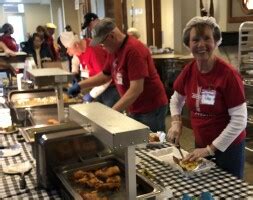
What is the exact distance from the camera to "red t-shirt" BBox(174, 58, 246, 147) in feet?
4.80

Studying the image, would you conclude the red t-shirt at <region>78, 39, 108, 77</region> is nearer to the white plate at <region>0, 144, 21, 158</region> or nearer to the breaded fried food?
the white plate at <region>0, 144, 21, 158</region>

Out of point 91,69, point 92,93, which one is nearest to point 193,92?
point 92,93

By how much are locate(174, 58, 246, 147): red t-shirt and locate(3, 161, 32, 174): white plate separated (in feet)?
2.57

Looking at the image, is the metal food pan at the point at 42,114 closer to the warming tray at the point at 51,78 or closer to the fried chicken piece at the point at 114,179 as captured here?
the warming tray at the point at 51,78

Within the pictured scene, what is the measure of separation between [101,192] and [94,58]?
2.07 metres

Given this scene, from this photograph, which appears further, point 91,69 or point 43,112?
point 91,69

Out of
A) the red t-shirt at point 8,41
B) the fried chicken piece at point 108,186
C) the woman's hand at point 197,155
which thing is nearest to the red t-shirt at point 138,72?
the woman's hand at point 197,155

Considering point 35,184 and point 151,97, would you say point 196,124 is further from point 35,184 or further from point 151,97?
point 35,184

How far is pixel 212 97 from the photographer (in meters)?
1.51

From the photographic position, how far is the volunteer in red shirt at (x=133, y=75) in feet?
6.47

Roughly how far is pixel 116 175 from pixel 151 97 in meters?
0.99

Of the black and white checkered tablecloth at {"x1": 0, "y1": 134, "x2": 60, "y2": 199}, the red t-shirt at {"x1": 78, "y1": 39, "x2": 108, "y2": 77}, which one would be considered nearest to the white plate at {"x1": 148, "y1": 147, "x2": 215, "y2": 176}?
the black and white checkered tablecloth at {"x1": 0, "y1": 134, "x2": 60, "y2": 199}

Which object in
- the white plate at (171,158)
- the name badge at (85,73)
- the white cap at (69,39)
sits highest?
the white cap at (69,39)

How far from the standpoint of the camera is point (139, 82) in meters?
1.98
